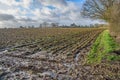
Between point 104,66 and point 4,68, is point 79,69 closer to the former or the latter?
point 104,66

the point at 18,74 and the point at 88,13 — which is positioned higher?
the point at 88,13

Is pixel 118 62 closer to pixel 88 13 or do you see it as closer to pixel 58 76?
pixel 58 76

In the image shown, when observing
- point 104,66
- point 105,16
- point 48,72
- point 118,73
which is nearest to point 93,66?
point 104,66

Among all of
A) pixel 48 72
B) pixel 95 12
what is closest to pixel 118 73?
pixel 48 72

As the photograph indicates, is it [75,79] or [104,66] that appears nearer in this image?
[75,79]

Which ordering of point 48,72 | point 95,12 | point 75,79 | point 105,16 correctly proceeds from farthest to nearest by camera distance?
1. point 95,12
2. point 105,16
3. point 48,72
4. point 75,79

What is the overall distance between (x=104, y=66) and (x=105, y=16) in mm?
29214

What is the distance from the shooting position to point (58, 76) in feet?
37.3

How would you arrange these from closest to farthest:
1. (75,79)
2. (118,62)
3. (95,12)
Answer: (75,79), (118,62), (95,12)

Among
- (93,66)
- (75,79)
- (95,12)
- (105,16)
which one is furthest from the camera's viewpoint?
(95,12)

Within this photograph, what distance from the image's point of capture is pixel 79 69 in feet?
43.3

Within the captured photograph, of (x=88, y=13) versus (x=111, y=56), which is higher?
(x=88, y=13)

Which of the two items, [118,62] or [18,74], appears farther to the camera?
[118,62]

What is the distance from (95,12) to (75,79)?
3756cm
